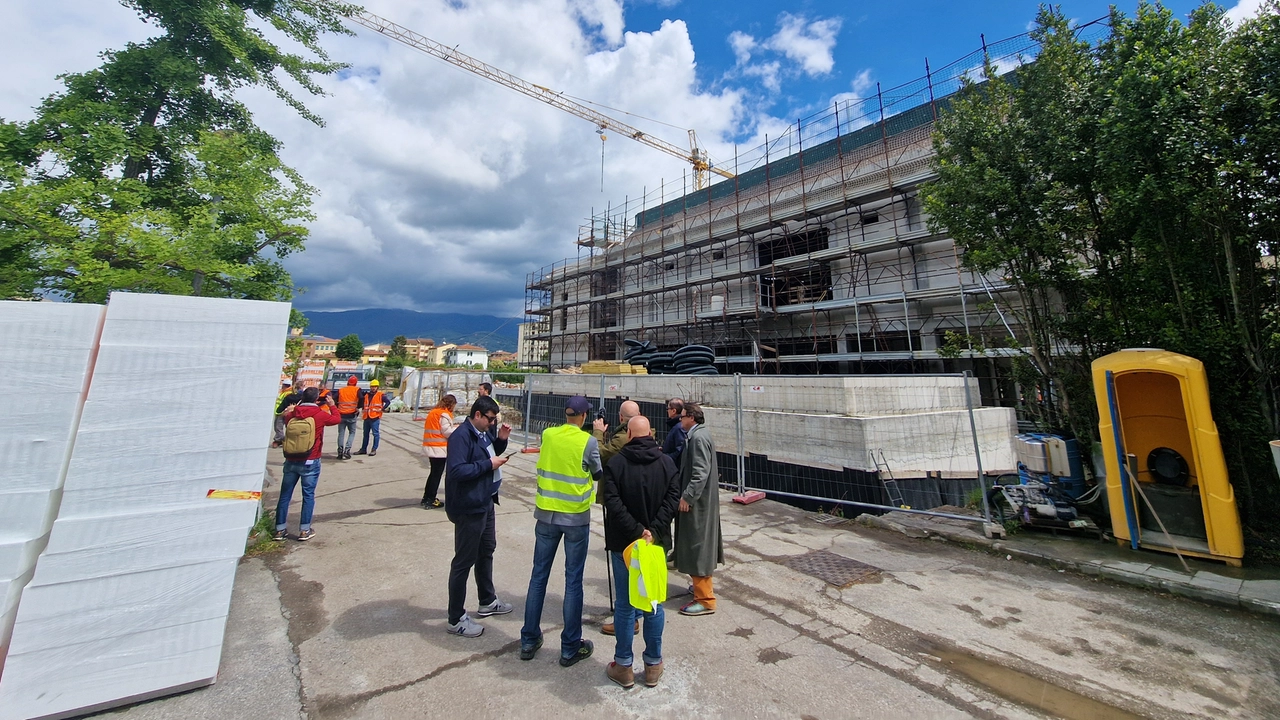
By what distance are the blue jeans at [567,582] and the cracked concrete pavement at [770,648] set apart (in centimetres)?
16

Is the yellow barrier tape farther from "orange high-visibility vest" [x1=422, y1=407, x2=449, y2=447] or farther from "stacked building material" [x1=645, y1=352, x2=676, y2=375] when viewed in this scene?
"stacked building material" [x1=645, y1=352, x2=676, y2=375]

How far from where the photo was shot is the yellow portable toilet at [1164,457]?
14.2 feet

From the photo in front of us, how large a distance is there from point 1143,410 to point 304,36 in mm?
15086

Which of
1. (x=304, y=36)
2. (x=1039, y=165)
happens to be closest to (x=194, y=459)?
(x=1039, y=165)

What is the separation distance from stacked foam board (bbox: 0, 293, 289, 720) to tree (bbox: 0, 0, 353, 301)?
5.30 metres

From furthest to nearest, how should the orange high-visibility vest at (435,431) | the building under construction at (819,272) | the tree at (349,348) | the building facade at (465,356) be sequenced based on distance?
the building facade at (465,356), the tree at (349,348), the building under construction at (819,272), the orange high-visibility vest at (435,431)

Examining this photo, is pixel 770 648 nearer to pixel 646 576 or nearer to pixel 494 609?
pixel 646 576

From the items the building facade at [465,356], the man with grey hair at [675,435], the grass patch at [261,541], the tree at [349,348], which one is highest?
the building facade at [465,356]

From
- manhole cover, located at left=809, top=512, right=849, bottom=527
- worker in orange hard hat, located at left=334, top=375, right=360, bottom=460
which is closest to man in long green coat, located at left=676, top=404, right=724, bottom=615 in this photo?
manhole cover, located at left=809, top=512, right=849, bottom=527

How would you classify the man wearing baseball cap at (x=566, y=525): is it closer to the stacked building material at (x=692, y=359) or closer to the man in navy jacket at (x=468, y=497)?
the man in navy jacket at (x=468, y=497)

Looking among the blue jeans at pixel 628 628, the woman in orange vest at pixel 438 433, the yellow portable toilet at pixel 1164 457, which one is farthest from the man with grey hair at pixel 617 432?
the yellow portable toilet at pixel 1164 457

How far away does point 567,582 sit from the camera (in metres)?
2.84

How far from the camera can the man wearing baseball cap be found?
2.81 metres

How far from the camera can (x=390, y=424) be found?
51.5ft
